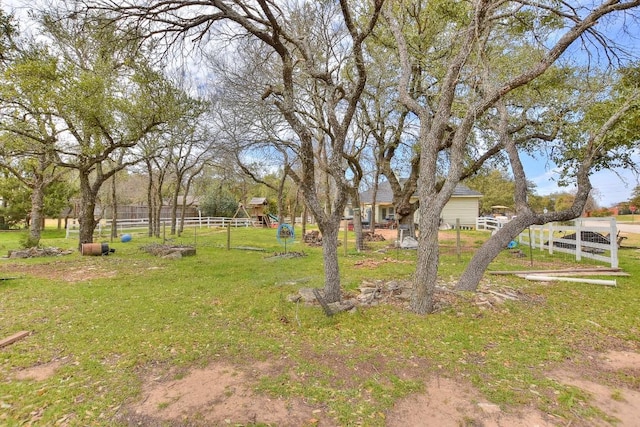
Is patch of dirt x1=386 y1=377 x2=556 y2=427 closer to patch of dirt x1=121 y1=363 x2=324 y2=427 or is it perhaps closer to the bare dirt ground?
the bare dirt ground

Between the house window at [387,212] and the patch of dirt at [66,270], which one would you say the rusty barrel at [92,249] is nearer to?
the patch of dirt at [66,270]

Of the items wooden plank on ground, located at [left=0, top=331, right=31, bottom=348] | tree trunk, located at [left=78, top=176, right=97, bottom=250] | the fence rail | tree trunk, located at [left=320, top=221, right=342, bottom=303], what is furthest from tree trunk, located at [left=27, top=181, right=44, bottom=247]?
tree trunk, located at [left=320, top=221, right=342, bottom=303]

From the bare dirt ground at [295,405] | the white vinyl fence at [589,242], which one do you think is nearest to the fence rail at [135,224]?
the bare dirt ground at [295,405]

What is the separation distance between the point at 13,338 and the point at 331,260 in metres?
4.10

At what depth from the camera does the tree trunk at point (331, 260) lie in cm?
499

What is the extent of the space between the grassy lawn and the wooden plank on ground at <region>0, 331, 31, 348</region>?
0.23ft

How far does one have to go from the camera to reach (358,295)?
5688 mm

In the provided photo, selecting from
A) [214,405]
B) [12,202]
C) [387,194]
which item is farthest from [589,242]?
[12,202]

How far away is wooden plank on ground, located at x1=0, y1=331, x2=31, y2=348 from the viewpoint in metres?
3.69

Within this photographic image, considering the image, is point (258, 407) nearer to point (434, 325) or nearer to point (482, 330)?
point (434, 325)

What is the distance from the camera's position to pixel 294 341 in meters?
3.85

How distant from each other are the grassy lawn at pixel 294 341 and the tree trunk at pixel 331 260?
0.35 m

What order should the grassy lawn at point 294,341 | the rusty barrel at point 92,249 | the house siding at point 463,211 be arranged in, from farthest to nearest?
the house siding at point 463,211 → the rusty barrel at point 92,249 → the grassy lawn at point 294,341

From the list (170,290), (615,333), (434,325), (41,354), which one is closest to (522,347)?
(434,325)
